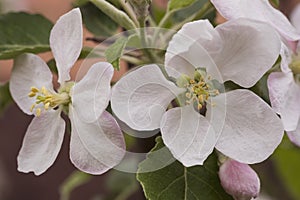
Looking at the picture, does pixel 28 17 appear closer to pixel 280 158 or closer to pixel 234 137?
pixel 234 137

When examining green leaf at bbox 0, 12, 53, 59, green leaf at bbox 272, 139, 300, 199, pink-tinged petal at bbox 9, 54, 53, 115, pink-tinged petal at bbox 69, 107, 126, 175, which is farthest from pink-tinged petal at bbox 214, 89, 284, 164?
green leaf at bbox 272, 139, 300, 199

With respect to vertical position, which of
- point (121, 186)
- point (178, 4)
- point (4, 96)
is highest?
point (178, 4)

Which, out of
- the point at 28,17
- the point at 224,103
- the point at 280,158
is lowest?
the point at 280,158

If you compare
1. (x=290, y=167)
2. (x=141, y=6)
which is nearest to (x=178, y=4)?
(x=141, y=6)

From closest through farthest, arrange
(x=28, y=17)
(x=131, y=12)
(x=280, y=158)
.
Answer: (x=131, y=12), (x=28, y=17), (x=280, y=158)

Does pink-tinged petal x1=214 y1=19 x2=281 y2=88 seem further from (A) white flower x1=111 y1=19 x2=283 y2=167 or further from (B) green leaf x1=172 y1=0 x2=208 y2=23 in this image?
(B) green leaf x1=172 y1=0 x2=208 y2=23

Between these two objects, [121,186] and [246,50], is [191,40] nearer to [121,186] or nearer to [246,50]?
[246,50]

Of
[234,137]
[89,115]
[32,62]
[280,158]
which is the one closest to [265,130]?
[234,137]
